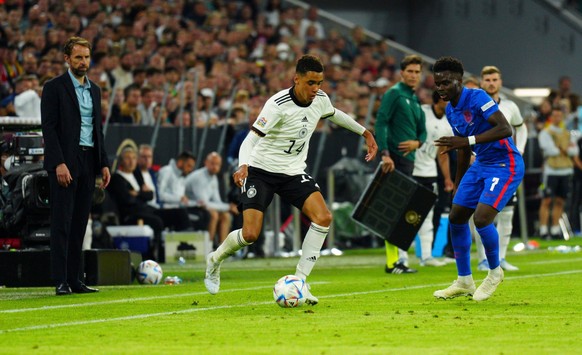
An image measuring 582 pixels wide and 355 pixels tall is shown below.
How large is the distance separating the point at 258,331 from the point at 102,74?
12551 mm

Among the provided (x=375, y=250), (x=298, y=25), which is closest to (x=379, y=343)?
(x=375, y=250)

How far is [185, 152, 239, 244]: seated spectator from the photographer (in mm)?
20094

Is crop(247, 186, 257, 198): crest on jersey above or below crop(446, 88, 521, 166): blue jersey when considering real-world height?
below

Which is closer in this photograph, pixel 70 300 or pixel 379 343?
pixel 379 343

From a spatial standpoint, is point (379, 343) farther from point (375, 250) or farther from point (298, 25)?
point (298, 25)

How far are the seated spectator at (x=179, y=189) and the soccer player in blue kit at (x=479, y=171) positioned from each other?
8885mm

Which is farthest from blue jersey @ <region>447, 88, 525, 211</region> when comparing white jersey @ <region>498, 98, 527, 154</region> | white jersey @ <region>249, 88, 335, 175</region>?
white jersey @ <region>498, 98, 527, 154</region>

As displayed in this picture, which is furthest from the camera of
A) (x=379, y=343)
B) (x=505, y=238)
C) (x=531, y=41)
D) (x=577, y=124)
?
(x=531, y=41)

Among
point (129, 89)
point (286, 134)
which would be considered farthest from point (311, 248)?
point (129, 89)

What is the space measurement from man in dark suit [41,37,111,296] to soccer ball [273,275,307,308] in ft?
8.89

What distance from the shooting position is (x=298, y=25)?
30.4 m

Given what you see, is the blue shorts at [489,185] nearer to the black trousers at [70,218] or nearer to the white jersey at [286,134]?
the white jersey at [286,134]

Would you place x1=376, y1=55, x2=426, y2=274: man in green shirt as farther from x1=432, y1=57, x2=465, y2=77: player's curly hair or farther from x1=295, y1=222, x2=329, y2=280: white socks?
x1=295, y1=222, x2=329, y2=280: white socks

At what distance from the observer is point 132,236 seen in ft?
59.5
